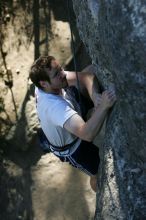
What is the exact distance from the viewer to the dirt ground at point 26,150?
6.06m

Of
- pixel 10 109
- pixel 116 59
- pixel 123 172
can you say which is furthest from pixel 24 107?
pixel 116 59

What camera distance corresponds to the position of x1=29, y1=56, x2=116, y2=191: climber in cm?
343

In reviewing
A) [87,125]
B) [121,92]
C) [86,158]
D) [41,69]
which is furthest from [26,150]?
[121,92]

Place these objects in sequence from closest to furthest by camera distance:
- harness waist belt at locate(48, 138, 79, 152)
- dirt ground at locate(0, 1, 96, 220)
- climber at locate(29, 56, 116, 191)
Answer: climber at locate(29, 56, 116, 191)
harness waist belt at locate(48, 138, 79, 152)
dirt ground at locate(0, 1, 96, 220)

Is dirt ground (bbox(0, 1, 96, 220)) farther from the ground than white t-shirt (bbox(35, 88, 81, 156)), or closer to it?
closer to it

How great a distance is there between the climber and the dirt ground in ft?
6.94

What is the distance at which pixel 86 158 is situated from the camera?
13.3ft

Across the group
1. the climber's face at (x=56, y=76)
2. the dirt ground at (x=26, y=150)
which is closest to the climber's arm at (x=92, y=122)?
the climber's face at (x=56, y=76)

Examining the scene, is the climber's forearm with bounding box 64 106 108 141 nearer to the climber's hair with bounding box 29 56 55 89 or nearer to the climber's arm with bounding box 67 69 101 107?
the climber's arm with bounding box 67 69 101 107

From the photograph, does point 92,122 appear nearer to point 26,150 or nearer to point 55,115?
point 55,115

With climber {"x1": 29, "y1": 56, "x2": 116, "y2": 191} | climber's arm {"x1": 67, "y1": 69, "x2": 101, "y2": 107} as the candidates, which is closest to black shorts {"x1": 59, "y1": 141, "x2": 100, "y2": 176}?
climber {"x1": 29, "y1": 56, "x2": 116, "y2": 191}

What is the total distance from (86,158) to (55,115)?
24.2 inches

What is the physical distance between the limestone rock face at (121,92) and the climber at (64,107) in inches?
5.7

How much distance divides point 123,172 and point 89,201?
110 inches
